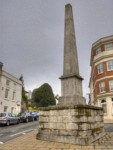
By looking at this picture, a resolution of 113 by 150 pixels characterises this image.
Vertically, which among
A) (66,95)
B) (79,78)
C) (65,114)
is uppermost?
(79,78)

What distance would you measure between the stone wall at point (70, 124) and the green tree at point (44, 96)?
140 ft

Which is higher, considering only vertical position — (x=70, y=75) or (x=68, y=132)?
(x=70, y=75)

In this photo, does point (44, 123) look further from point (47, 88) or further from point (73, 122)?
point (47, 88)

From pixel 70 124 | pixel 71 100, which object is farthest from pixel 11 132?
pixel 70 124

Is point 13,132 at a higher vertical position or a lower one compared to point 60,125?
lower

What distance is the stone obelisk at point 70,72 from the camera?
863cm

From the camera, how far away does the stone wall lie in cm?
720

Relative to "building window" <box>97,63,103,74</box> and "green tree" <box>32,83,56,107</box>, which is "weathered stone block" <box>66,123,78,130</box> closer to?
"building window" <box>97,63,103,74</box>

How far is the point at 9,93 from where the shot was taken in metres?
31.7

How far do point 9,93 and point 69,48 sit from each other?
2456 centimetres

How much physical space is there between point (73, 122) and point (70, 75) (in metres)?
2.58

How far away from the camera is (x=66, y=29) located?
10070 mm

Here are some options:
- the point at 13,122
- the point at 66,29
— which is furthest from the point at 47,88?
the point at 66,29

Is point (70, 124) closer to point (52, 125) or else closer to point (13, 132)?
point (52, 125)
